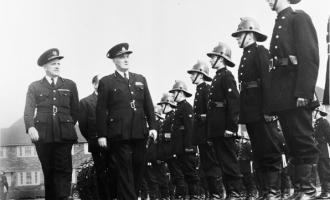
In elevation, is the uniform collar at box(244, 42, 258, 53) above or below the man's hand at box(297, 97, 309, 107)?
→ above

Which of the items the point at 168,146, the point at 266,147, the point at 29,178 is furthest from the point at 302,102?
the point at 29,178

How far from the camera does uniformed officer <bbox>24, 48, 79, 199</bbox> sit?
7.11m

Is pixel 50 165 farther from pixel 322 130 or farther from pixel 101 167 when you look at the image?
pixel 322 130

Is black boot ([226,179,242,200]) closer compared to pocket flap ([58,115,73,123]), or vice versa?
pocket flap ([58,115,73,123])

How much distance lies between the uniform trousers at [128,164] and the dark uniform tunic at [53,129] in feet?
2.59

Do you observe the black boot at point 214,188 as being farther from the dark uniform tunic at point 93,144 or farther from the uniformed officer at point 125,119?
the uniformed officer at point 125,119

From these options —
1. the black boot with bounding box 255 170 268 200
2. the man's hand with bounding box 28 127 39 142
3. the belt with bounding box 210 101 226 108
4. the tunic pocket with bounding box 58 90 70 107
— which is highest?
the tunic pocket with bounding box 58 90 70 107

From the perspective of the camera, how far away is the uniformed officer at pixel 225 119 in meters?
7.59

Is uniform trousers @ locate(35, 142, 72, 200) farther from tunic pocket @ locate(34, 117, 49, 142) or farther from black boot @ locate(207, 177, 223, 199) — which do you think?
black boot @ locate(207, 177, 223, 199)

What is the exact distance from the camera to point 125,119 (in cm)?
680

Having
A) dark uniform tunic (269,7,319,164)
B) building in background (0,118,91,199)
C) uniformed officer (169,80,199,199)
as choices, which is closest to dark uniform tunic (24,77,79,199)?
dark uniform tunic (269,7,319,164)

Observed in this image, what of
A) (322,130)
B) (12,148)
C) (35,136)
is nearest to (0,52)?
(35,136)

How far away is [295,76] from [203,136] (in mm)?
3945

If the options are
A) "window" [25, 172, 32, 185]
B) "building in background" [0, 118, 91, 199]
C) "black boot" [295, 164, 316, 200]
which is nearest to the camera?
"black boot" [295, 164, 316, 200]
